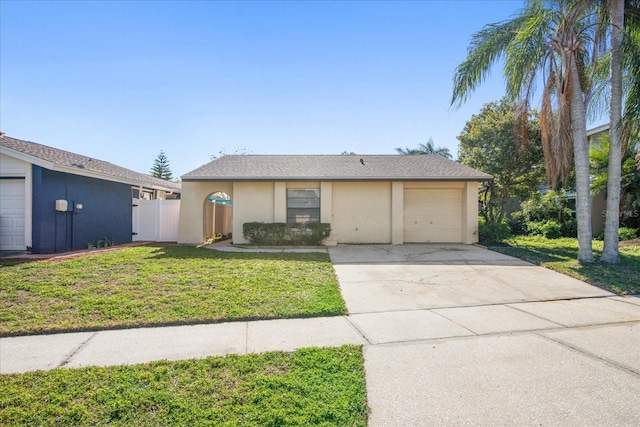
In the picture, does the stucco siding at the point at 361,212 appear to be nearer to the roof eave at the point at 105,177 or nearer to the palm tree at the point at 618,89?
the palm tree at the point at 618,89

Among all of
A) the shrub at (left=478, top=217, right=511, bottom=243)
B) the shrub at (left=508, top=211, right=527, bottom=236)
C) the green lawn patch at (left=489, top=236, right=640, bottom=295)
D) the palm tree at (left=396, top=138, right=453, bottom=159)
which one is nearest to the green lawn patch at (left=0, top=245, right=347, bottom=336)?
the green lawn patch at (left=489, top=236, right=640, bottom=295)

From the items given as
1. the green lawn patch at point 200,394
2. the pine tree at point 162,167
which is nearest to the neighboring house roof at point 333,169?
the green lawn patch at point 200,394

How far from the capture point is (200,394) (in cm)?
273

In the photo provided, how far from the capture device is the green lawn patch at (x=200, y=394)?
2.41m

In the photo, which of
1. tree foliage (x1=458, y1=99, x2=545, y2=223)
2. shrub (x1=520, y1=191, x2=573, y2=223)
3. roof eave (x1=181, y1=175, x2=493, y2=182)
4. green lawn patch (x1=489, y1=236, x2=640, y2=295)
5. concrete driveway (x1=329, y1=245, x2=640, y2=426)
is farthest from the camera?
shrub (x1=520, y1=191, x2=573, y2=223)

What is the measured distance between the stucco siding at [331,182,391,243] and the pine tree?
1819 inches

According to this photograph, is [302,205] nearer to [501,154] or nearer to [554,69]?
[554,69]

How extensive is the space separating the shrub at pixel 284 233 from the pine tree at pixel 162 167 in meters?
45.1

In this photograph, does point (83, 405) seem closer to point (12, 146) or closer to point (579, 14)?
point (12, 146)

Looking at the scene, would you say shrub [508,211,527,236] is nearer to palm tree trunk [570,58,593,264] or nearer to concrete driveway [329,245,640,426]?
palm tree trunk [570,58,593,264]

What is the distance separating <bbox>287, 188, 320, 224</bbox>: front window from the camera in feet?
43.4

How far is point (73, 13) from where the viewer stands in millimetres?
8422

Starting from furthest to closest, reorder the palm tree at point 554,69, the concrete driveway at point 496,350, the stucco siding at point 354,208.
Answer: the stucco siding at point 354,208 → the palm tree at point 554,69 → the concrete driveway at point 496,350

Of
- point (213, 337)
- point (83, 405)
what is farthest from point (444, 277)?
point (83, 405)
